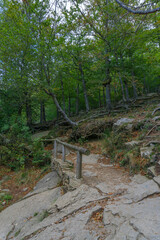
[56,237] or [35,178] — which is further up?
[56,237]

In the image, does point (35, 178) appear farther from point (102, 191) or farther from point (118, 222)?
point (118, 222)

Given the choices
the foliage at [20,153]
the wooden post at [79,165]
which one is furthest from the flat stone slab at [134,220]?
the foliage at [20,153]

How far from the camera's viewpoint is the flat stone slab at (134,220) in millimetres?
2061

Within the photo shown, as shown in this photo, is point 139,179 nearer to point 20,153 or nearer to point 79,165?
point 79,165

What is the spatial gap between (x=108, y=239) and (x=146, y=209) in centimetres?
95

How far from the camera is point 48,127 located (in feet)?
56.9

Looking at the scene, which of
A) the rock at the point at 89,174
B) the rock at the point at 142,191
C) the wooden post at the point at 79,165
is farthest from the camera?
the rock at the point at 89,174

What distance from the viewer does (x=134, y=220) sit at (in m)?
2.35

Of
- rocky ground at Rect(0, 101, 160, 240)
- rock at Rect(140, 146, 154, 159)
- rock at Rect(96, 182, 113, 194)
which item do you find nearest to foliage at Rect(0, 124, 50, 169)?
A: rocky ground at Rect(0, 101, 160, 240)

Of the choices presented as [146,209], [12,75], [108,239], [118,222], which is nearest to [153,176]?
[146,209]

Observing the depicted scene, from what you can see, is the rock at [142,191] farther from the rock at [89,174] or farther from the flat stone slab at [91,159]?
the flat stone slab at [91,159]

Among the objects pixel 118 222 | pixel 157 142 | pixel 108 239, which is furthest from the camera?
pixel 157 142

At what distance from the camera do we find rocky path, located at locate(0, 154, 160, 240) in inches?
91.4

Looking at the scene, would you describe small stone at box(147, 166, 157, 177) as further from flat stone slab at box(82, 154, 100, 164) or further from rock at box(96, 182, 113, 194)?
flat stone slab at box(82, 154, 100, 164)
